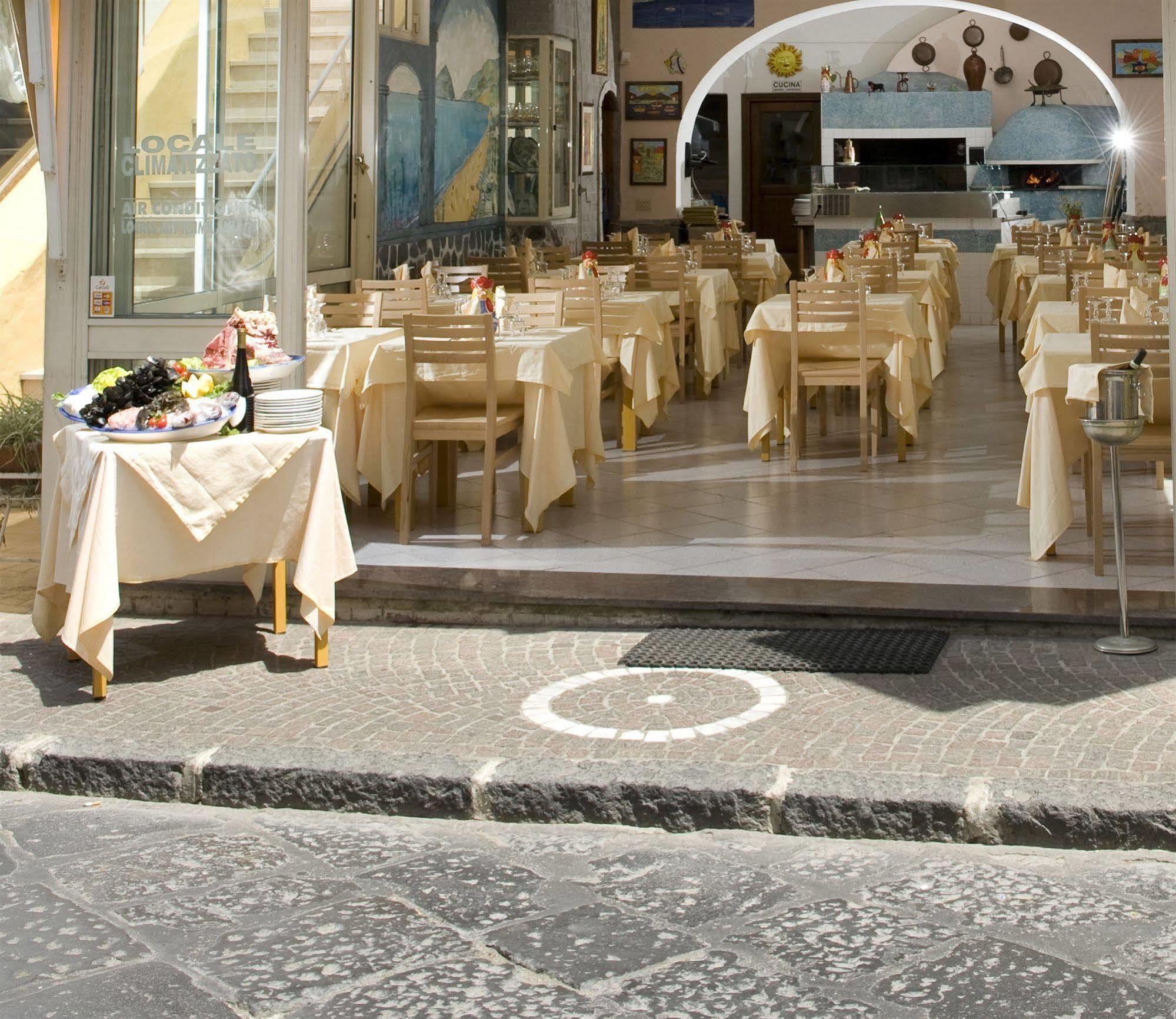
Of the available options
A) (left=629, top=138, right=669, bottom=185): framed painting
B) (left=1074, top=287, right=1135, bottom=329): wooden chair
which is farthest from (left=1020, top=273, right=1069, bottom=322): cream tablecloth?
(left=629, top=138, right=669, bottom=185): framed painting

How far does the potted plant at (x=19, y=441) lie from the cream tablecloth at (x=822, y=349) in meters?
3.60

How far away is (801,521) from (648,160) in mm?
13054

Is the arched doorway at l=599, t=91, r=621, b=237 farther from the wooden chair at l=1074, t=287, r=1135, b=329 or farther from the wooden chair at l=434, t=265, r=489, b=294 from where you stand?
the wooden chair at l=1074, t=287, r=1135, b=329

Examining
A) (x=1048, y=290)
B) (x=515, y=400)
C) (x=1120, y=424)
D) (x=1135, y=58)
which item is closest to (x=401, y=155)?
(x=1048, y=290)

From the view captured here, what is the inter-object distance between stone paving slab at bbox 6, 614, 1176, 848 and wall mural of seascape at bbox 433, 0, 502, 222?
8.27 metres

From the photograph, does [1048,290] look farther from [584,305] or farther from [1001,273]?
[1001,273]

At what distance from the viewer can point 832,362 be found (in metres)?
8.46

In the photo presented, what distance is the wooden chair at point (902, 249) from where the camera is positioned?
11914 mm

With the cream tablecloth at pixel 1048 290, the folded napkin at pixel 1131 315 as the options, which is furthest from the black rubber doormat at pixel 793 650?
the cream tablecloth at pixel 1048 290

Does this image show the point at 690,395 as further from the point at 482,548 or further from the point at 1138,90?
the point at 1138,90

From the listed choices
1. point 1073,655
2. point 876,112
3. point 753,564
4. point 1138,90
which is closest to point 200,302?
point 753,564

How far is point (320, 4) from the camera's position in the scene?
428 inches

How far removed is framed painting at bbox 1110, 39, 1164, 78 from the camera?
60.2 feet

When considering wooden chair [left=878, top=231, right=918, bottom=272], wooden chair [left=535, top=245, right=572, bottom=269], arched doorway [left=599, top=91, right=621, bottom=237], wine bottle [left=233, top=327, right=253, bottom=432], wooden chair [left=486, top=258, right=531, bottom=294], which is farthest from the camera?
arched doorway [left=599, top=91, right=621, bottom=237]
